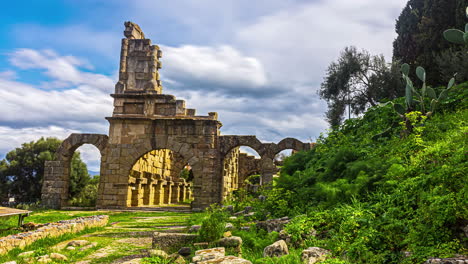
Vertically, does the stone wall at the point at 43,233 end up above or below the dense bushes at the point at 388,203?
below

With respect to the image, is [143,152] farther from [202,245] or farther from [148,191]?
[202,245]

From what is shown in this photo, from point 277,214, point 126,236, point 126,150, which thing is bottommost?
point 126,236

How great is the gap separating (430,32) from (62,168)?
20627 mm

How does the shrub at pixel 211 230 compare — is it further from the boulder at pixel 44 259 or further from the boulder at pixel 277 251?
the boulder at pixel 44 259

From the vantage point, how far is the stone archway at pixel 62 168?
66.4 ft

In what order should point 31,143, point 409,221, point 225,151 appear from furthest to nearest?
1. point 31,143
2. point 225,151
3. point 409,221

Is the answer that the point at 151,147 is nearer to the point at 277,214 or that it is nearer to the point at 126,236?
the point at 126,236

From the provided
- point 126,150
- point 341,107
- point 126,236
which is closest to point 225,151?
point 126,150

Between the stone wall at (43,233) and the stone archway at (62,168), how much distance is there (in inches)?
433

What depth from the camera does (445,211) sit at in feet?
12.9

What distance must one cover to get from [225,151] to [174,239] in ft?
45.7

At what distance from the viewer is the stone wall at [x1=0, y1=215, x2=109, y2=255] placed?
257 inches

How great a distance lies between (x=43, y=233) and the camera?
25.1 ft

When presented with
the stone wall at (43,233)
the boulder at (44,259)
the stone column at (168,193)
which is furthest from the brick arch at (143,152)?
the boulder at (44,259)
